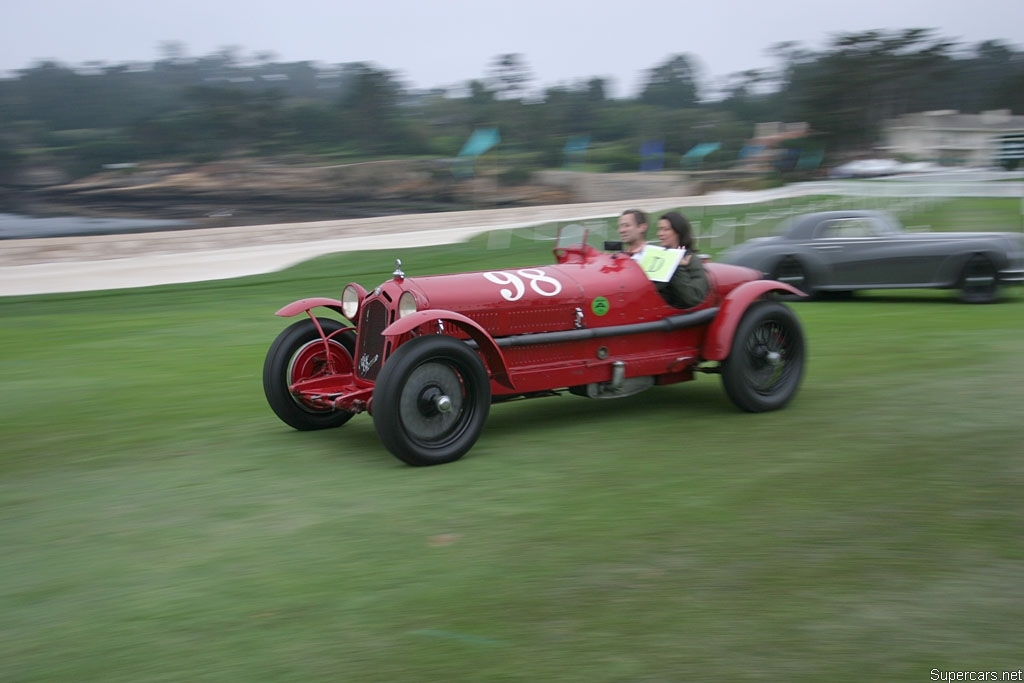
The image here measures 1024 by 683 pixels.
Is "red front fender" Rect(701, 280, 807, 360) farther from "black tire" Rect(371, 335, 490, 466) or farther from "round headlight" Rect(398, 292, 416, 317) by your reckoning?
"round headlight" Rect(398, 292, 416, 317)

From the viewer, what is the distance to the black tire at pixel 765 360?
6707 mm

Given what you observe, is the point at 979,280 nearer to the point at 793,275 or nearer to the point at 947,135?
the point at 793,275

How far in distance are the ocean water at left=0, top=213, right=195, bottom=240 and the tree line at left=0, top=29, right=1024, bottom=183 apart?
378cm

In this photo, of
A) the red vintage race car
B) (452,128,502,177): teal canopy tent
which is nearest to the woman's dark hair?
the red vintage race car

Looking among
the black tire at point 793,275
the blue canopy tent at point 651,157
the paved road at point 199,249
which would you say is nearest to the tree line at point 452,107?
the blue canopy tent at point 651,157

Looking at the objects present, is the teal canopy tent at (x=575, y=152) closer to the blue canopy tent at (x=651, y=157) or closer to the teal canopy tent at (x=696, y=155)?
the blue canopy tent at (x=651, y=157)

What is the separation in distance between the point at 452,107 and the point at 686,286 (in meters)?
53.3

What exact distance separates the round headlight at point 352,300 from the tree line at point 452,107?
3439cm

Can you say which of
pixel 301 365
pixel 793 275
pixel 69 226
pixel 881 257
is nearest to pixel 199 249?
pixel 69 226

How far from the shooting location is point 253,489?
5277 mm

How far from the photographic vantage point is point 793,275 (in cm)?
1382

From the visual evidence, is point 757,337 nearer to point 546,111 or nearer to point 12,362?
point 12,362

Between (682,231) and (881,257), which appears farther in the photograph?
(881,257)

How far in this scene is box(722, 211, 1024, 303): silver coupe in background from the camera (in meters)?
13.0
